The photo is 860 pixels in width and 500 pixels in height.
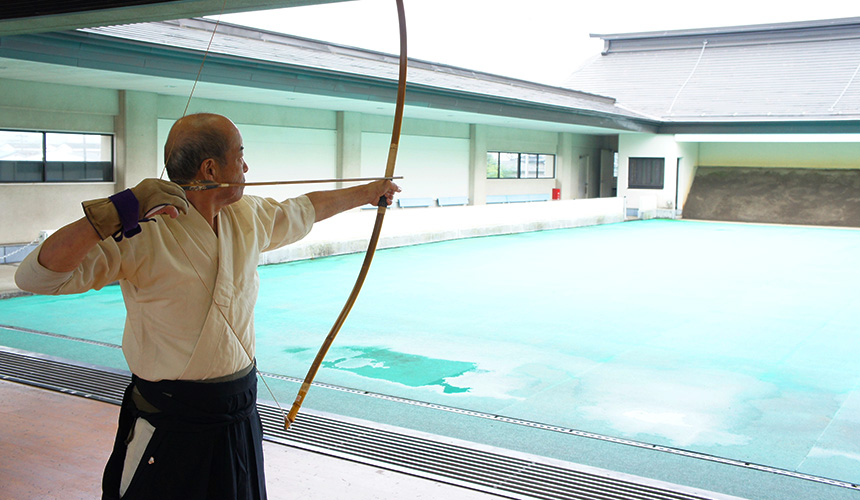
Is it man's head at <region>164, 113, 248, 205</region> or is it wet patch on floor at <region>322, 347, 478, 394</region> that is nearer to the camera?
man's head at <region>164, 113, 248, 205</region>

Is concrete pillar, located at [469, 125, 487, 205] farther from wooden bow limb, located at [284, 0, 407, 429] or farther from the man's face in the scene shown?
the man's face

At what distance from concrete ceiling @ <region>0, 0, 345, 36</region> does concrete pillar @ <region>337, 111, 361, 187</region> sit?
34.8 ft

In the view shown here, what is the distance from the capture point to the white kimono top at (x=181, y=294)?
1821 mm

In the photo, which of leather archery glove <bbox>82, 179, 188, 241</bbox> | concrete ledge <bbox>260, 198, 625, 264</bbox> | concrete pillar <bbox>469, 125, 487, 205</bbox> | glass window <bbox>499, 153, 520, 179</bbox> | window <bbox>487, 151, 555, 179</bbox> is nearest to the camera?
leather archery glove <bbox>82, 179, 188, 241</bbox>

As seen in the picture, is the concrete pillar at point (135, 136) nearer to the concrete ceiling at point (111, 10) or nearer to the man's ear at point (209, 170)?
the concrete ceiling at point (111, 10)

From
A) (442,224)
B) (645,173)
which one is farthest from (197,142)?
(645,173)

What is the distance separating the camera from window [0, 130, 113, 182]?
10344 mm

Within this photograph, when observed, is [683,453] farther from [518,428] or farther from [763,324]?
[763,324]

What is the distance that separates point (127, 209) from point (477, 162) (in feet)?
57.7

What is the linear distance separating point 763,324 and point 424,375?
4.03 meters

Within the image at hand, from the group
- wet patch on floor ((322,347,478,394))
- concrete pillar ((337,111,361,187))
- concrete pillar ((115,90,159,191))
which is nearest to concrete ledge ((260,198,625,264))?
concrete pillar ((337,111,361,187))

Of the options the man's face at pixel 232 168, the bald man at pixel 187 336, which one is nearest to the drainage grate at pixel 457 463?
the bald man at pixel 187 336

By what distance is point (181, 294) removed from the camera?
1.87m

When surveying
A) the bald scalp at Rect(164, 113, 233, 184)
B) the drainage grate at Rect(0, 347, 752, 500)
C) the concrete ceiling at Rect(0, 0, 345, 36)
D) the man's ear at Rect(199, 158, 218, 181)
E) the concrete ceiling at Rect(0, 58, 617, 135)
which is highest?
the concrete ceiling at Rect(0, 58, 617, 135)
